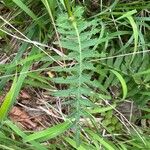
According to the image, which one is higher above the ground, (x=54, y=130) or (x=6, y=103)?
(x=6, y=103)

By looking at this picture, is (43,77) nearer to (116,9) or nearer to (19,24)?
(19,24)

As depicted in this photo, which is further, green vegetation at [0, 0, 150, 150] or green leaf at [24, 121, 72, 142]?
green vegetation at [0, 0, 150, 150]

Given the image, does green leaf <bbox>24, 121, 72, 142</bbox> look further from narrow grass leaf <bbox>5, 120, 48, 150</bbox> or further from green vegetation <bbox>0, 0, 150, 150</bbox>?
green vegetation <bbox>0, 0, 150, 150</bbox>

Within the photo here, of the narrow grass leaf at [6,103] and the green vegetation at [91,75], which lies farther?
the green vegetation at [91,75]

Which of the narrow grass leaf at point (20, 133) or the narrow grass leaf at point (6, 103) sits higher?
the narrow grass leaf at point (6, 103)

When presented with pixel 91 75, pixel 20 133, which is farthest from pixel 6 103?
pixel 91 75

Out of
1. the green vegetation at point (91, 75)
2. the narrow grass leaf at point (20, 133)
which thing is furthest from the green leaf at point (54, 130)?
the green vegetation at point (91, 75)

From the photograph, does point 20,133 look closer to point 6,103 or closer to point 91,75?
point 6,103

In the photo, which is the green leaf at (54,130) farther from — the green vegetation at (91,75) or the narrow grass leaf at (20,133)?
the green vegetation at (91,75)

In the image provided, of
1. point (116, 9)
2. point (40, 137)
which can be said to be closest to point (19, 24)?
point (116, 9)

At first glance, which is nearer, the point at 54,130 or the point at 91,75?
the point at 54,130

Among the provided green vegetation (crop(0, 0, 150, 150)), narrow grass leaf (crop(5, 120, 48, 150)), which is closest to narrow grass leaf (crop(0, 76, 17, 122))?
narrow grass leaf (crop(5, 120, 48, 150))
